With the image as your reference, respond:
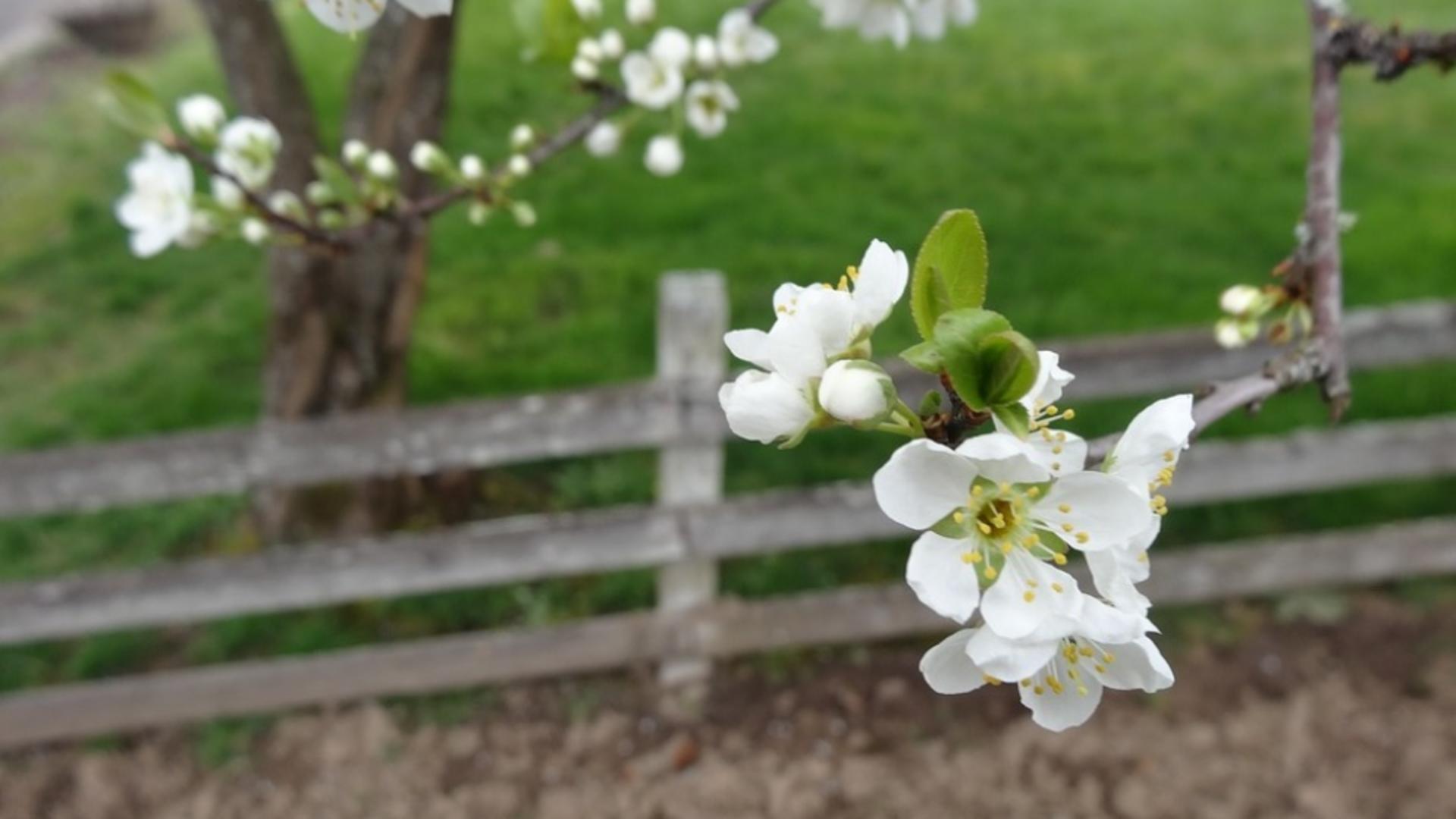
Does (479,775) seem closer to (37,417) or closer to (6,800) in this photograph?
(6,800)

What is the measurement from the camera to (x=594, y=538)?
7.27 feet

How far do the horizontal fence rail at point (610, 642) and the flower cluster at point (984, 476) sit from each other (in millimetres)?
1720

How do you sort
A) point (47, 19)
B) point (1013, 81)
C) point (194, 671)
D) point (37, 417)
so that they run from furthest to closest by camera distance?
point (47, 19) < point (1013, 81) < point (37, 417) < point (194, 671)

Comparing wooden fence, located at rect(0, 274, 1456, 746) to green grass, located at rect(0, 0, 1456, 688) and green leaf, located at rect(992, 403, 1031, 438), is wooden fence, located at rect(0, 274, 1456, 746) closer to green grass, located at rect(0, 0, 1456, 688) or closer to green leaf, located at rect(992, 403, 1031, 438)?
green grass, located at rect(0, 0, 1456, 688)

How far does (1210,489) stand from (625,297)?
6.15ft

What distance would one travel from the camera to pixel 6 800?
7.66 ft

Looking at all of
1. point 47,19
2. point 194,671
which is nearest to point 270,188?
point 194,671

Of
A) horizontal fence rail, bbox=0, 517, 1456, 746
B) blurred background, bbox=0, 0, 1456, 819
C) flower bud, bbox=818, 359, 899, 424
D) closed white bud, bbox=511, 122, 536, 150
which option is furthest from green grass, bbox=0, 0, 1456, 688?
flower bud, bbox=818, 359, 899, 424

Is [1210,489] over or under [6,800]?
over

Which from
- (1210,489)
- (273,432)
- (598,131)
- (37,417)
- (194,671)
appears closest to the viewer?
(598,131)

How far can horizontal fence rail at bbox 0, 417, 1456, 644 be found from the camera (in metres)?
2.16

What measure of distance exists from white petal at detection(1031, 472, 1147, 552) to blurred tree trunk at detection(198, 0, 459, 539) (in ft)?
5.76

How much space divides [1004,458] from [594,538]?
1.72 m

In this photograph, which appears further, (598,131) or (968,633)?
(598,131)
